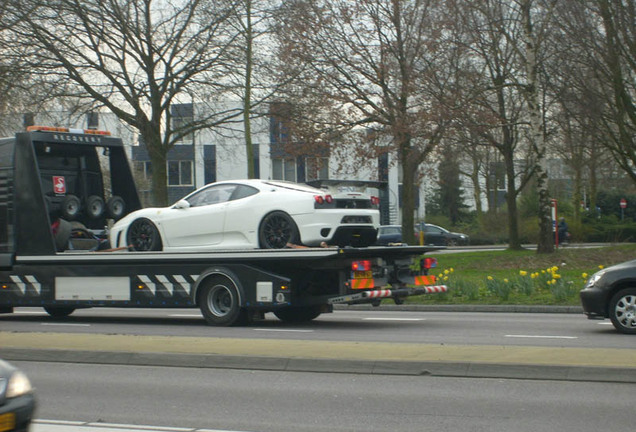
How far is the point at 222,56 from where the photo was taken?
28.8 meters

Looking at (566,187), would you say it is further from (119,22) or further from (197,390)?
(197,390)

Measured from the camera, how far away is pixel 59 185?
1719 centimetres

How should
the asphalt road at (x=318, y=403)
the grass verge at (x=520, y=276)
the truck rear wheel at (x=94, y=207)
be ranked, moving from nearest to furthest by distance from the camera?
the asphalt road at (x=318, y=403)
the truck rear wheel at (x=94, y=207)
the grass verge at (x=520, y=276)

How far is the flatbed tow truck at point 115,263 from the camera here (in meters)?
14.3

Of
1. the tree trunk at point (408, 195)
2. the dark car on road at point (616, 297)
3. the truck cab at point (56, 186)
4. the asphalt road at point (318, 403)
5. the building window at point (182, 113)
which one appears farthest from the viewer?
the tree trunk at point (408, 195)

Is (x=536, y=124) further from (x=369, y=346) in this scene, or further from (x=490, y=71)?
(x=369, y=346)

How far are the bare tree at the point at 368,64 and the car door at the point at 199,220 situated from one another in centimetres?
1541

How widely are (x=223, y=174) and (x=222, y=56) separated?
32.5m

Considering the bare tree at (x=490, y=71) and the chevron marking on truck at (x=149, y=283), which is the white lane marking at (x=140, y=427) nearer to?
the chevron marking on truck at (x=149, y=283)

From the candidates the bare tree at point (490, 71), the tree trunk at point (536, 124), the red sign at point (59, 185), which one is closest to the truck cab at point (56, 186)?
the red sign at point (59, 185)

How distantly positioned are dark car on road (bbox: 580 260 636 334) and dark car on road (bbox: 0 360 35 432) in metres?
9.29

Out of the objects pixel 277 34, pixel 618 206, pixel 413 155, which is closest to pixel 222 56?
pixel 277 34

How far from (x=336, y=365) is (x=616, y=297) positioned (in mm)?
5400

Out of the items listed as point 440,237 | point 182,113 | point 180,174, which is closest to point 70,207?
point 182,113
